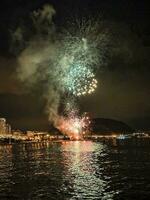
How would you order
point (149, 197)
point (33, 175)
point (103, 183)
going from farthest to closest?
1. point (33, 175)
2. point (103, 183)
3. point (149, 197)

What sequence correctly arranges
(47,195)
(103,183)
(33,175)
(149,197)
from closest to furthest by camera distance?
(149,197), (47,195), (103,183), (33,175)

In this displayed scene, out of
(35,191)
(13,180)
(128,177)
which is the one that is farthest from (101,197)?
(13,180)

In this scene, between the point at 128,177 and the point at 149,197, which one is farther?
the point at 128,177

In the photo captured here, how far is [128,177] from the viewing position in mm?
69250

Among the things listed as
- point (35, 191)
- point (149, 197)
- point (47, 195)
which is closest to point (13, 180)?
point (35, 191)

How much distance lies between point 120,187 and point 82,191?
6566 mm

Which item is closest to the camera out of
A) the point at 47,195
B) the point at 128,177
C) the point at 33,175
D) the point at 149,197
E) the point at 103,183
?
the point at 149,197

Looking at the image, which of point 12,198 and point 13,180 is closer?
point 12,198

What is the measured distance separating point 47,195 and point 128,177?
70.1 ft

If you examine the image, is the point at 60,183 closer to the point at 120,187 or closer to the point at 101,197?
the point at 120,187

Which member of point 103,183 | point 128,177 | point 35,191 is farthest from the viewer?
point 128,177

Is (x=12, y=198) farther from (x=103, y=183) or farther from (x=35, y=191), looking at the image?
(x=103, y=183)

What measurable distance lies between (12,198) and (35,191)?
20.1 ft

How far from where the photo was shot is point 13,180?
229 ft
